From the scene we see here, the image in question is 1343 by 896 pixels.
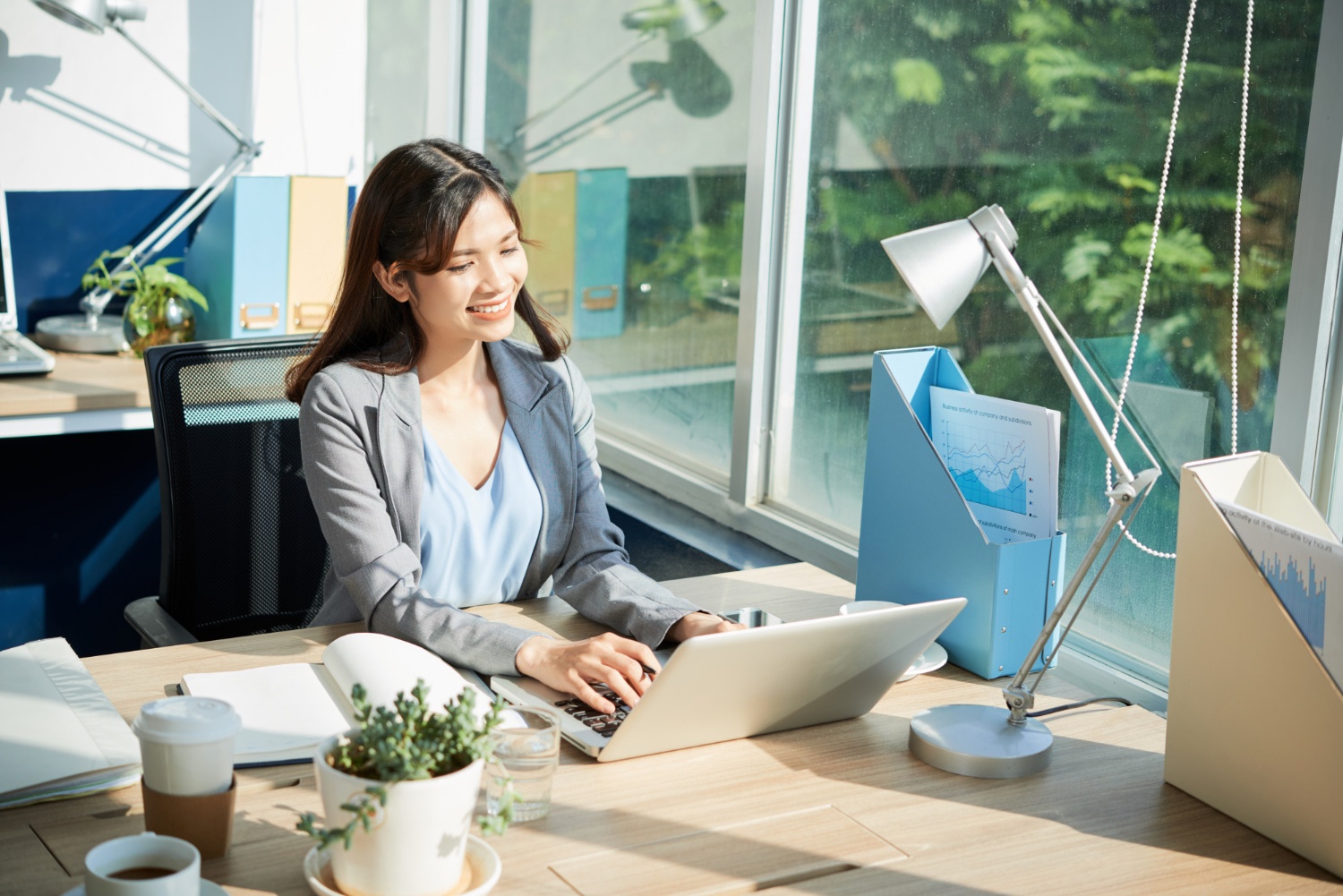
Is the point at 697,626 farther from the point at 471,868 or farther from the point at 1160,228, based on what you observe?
the point at 1160,228

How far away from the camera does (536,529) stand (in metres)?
1.78

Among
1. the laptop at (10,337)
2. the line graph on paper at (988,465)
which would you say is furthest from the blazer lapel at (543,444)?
the laptop at (10,337)

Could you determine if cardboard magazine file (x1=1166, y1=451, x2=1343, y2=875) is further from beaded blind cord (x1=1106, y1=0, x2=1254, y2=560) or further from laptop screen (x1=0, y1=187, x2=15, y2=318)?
laptop screen (x1=0, y1=187, x2=15, y2=318)

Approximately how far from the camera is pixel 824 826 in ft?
3.80

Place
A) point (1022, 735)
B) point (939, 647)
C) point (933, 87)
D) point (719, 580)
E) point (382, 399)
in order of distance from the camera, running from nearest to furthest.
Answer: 1. point (1022, 735)
2. point (939, 647)
3. point (382, 399)
4. point (719, 580)
5. point (933, 87)

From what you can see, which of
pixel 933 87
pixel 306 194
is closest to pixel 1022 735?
pixel 933 87

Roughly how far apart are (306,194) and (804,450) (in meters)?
1.24

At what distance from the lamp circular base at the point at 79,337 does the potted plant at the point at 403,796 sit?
2152 mm

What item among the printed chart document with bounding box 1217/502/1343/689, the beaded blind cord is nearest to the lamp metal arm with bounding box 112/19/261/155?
the beaded blind cord

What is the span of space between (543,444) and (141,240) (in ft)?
5.67

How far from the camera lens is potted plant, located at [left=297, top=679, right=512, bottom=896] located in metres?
0.95

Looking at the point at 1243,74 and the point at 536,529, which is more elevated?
the point at 1243,74

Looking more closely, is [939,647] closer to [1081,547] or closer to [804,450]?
[1081,547]

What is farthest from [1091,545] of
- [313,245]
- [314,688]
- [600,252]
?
[313,245]
